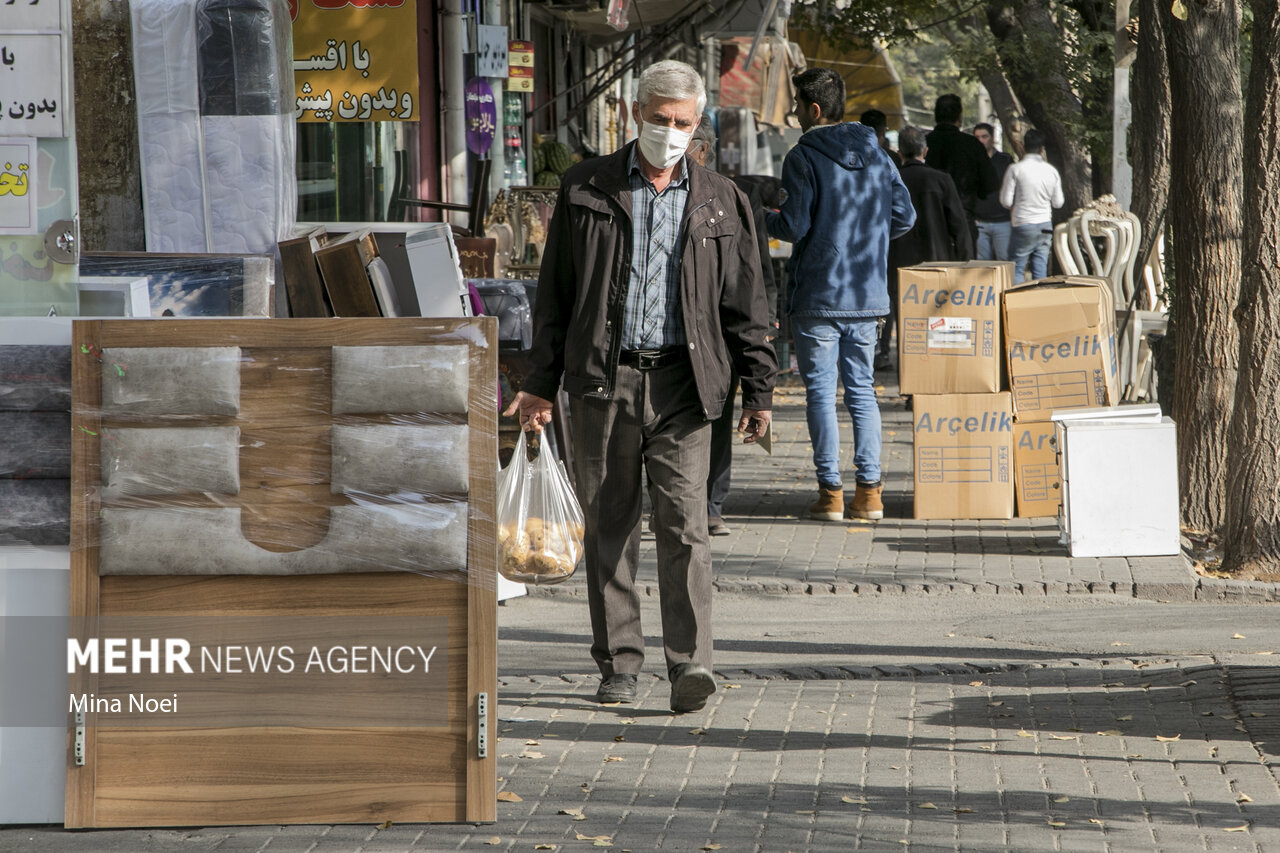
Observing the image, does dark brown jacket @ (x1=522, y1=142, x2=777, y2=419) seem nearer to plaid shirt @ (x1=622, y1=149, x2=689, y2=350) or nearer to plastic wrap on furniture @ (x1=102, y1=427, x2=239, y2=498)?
plaid shirt @ (x1=622, y1=149, x2=689, y2=350)

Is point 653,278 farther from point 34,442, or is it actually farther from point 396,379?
point 34,442

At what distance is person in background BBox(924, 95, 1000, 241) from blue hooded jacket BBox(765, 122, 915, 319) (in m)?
6.78

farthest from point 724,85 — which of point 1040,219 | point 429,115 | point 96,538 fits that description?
point 96,538

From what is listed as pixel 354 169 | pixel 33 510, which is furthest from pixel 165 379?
pixel 354 169

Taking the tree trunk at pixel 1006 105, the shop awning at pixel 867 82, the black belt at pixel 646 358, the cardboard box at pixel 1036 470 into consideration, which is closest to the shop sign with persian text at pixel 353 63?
the cardboard box at pixel 1036 470

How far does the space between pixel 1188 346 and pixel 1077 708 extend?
3.83 meters

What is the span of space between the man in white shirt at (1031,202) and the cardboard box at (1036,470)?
25.1 feet

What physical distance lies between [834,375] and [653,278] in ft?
11.8

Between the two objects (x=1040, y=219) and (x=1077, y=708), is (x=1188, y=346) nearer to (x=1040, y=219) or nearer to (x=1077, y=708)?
(x=1077, y=708)

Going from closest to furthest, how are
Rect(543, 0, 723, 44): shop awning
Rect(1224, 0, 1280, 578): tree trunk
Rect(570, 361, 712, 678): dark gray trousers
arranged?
Rect(570, 361, 712, 678): dark gray trousers, Rect(1224, 0, 1280, 578): tree trunk, Rect(543, 0, 723, 44): shop awning

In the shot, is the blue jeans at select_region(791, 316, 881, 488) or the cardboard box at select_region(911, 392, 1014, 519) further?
the cardboard box at select_region(911, 392, 1014, 519)

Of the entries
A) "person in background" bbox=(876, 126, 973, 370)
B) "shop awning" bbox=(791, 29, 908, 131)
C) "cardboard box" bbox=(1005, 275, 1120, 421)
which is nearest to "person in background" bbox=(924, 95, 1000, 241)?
"person in background" bbox=(876, 126, 973, 370)

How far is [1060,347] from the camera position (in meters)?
8.66

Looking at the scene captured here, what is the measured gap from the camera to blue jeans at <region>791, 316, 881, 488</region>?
855cm
